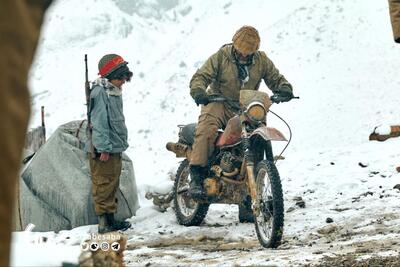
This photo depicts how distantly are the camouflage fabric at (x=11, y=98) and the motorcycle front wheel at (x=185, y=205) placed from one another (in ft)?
24.2

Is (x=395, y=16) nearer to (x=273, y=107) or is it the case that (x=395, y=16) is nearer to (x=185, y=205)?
(x=185, y=205)

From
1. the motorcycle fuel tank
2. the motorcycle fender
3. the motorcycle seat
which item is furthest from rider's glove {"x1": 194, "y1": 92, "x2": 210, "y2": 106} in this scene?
the motorcycle seat

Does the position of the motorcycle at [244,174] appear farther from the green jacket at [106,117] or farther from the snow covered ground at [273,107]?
the green jacket at [106,117]

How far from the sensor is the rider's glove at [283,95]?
27.0ft

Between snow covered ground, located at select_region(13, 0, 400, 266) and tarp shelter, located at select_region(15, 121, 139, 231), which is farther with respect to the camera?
tarp shelter, located at select_region(15, 121, 139, 231)

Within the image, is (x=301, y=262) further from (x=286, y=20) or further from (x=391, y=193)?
(x=286, y=20)

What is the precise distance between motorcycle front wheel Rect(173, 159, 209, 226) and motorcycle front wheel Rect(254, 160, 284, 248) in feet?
5.33

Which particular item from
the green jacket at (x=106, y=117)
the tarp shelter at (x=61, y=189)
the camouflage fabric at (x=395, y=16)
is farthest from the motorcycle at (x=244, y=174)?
the camouflage fabric at (x=395, y=16)

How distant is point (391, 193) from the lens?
8.91 metres

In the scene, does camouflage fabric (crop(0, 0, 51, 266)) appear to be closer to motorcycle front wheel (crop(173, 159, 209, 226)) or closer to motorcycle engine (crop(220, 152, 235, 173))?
motorcycle engine (crop(220, 152, 235, 173))

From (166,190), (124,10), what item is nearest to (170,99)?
(124,10)

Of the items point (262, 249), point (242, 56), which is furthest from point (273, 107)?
point (262, 249)

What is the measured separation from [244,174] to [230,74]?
3.71 ft

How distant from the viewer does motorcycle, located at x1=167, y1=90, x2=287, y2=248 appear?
712cm
